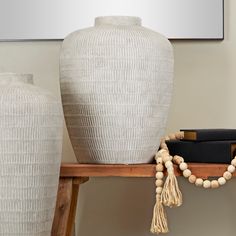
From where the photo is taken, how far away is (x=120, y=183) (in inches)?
58.1

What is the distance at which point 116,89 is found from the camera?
111 centimetres

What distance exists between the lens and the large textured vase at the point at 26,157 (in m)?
0.95

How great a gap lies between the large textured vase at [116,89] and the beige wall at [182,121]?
0.31 meters

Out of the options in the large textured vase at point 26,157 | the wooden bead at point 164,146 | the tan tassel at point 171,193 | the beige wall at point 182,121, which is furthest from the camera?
the beige wall at point 182,121

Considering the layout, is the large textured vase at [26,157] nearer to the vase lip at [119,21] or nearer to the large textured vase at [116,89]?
the large textured vase at [116,89]

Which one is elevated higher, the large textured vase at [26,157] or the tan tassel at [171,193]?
the large textured vase at [26,157]

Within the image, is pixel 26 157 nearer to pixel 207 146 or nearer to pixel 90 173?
pixel 90 173

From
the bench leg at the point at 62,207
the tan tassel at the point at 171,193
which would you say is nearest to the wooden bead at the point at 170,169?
the tan tassel at the point at 171,193

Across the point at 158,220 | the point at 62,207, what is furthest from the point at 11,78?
the point at 158,220

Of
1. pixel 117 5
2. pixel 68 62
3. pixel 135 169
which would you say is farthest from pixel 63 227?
pixel 117 5

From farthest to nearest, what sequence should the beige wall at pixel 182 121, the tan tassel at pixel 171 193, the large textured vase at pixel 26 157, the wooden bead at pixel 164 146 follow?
the beige wall at pixel 182 121, the wooden bead at pixel 164 146, the tan tassel at pixel 171 193, the large textured vase at pixel 26 157

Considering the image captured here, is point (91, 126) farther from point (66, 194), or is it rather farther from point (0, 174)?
point (0, 174)

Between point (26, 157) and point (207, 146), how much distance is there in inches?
14.4

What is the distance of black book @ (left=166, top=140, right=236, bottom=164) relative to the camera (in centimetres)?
114
